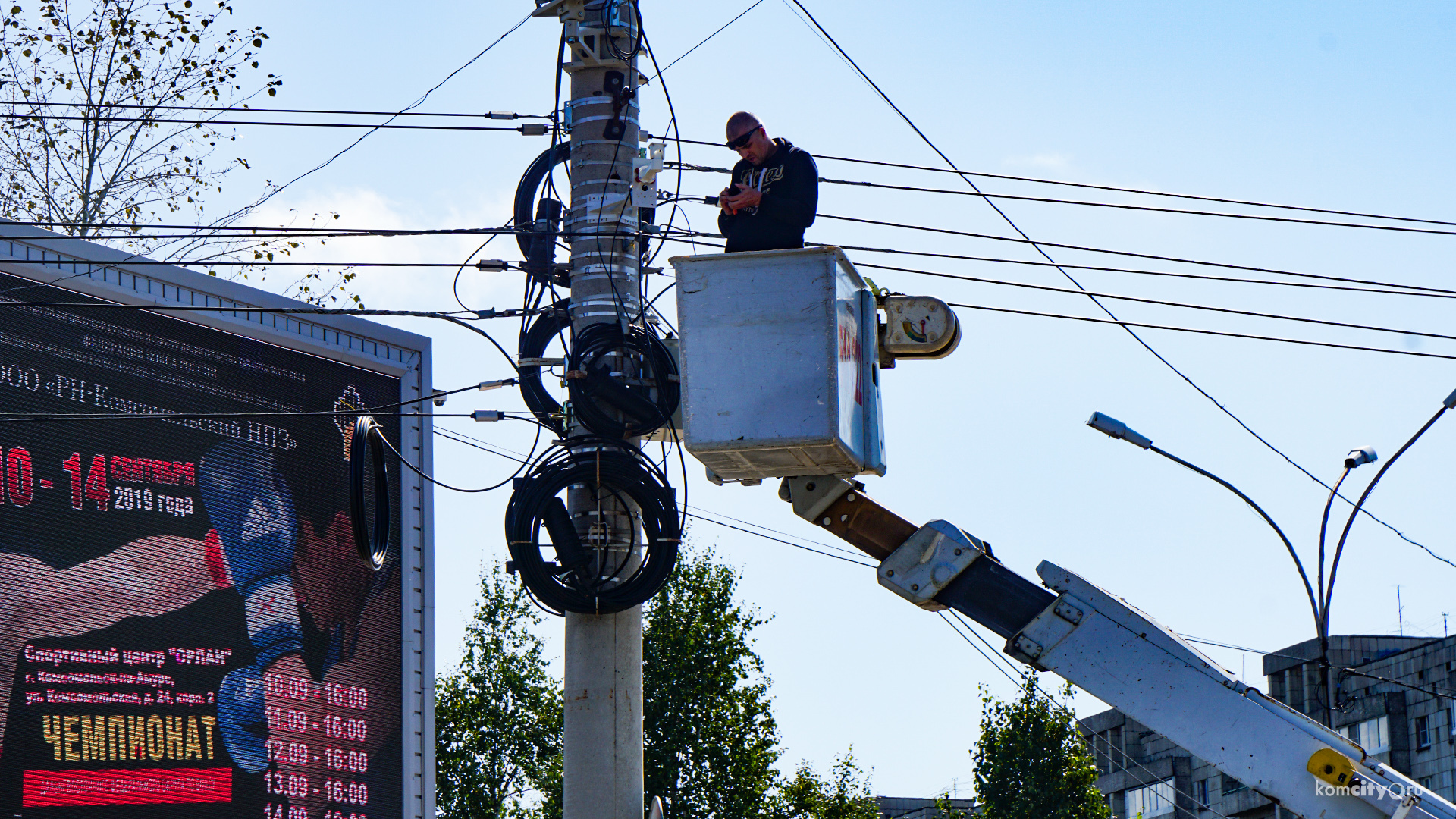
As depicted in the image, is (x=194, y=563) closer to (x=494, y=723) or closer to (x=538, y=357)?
(x=538, y=357)

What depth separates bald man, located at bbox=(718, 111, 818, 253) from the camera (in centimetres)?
893

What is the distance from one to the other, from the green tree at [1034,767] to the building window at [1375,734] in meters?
16.1

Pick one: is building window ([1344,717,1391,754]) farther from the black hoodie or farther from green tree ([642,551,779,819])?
the black hoodie

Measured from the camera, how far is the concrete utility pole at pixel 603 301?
873 centimetres

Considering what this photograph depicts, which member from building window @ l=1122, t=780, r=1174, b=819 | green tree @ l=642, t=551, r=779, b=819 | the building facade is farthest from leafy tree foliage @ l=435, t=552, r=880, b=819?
building window @ l=1122, t=780, r=1174, b=819

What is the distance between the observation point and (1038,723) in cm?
3841

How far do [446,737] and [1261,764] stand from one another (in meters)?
32.0

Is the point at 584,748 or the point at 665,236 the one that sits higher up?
the point at 665,236

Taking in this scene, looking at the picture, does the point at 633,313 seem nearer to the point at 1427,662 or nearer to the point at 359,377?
the point at 359,377

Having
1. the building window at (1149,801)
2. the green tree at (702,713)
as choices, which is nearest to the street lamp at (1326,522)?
the green tree at (702,713)

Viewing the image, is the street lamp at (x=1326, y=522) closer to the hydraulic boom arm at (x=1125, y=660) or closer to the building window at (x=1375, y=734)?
the hydraulic boom arm at (x=1125, y=660)

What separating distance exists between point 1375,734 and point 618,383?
48.2m

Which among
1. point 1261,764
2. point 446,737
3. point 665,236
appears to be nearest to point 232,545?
point 665,236

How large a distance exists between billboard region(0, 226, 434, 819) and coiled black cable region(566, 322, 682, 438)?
13.2 feet
